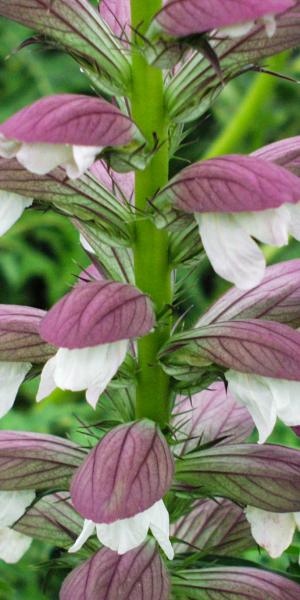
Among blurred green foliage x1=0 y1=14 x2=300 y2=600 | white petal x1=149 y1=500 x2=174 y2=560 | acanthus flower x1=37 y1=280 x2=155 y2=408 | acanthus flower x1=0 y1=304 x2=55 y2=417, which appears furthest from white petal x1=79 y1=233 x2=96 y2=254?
blurred green foliage x1=0 y1=14 x2=300 y2=600

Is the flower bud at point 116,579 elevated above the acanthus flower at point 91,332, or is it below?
below

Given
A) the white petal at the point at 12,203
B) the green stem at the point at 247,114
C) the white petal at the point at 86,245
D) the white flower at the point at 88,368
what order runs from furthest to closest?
the green stem at the point at 247,114, the white petal at the point at 86,245, the white petal at the point at 12,203, the white flower at the point at 88,368

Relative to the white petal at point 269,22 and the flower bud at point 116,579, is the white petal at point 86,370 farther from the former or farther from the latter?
the white petal at point 269,22

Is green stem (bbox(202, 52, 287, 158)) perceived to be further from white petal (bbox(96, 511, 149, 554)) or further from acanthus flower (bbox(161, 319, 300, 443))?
white petal (bbox(96, 511, 149, 554))

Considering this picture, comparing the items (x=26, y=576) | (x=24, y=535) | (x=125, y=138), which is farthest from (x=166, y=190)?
(x=26, y=576)

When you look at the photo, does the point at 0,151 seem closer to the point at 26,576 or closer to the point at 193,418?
the point at 193,418

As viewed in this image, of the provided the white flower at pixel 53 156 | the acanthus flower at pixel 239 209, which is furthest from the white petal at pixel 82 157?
the acanthus flower at pixel 239 209
